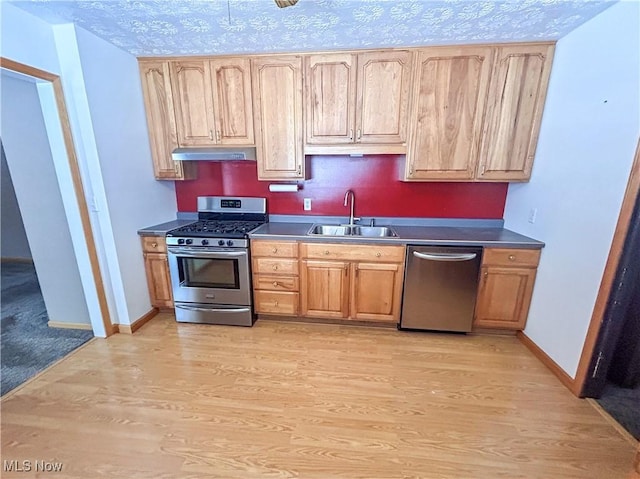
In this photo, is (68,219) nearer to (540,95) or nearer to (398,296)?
(398,296)

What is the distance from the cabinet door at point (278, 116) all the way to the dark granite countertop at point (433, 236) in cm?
53

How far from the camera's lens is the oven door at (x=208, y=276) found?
2527mm

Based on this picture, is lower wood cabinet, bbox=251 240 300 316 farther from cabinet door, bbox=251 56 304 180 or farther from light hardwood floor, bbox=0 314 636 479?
cabinet door, bbox=251 56 304 180

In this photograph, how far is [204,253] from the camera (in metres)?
2.52

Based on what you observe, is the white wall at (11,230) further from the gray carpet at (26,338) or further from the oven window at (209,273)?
the oven window at (209,273)

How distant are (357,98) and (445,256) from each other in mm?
1533

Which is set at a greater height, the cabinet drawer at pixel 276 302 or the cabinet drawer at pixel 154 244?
the cabinet drawer at pixel 154 244

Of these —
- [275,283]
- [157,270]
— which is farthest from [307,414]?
[157,270]

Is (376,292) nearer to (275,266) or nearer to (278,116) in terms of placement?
(275,266)

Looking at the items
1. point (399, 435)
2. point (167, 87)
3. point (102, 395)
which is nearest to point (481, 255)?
point (399, 435)

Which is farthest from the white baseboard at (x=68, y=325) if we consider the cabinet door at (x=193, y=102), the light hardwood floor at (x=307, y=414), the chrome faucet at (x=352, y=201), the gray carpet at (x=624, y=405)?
the gray carpet at (x=624, y=405)

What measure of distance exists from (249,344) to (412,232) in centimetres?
178

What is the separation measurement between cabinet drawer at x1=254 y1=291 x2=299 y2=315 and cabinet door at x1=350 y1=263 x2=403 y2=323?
562mm

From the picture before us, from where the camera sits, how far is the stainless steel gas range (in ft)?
8.17
